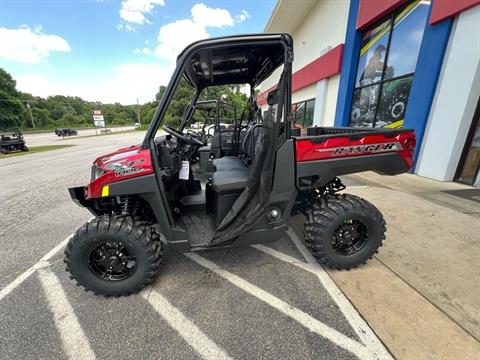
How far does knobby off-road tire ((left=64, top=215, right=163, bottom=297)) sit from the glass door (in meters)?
6.34

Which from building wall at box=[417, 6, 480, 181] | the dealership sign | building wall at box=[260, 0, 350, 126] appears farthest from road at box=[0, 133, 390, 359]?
the dealership sign

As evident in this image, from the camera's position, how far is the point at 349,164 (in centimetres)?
193

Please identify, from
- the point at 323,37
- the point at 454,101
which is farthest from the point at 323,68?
the point at 454,101

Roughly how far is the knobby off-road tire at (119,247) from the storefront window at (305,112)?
1041 cm

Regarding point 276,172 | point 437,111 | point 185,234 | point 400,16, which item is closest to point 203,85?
point 276,172

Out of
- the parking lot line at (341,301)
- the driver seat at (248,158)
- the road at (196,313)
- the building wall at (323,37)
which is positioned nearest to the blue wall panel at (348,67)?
the building wall at (323,37)

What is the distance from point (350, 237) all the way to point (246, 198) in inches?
46.1

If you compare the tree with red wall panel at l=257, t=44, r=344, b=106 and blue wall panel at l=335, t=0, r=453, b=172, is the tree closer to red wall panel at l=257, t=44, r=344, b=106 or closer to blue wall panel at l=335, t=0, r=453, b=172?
red wall panel at l=257, t=44, r=344, b=106

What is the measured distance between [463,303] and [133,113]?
77.6m

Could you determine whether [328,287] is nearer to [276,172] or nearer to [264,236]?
[264,236]

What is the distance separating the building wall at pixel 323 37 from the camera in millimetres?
8673

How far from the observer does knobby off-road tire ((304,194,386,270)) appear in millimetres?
1979

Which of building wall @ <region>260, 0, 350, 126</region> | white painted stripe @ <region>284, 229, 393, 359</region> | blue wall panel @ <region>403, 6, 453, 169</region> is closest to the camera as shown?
white painted stripe @ <region>284, 229, 393, 359</region>

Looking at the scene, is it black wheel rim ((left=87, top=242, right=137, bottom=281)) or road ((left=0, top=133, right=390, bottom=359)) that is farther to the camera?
black wheel rim ((left=87, top=242, right=137, bottom=281))
